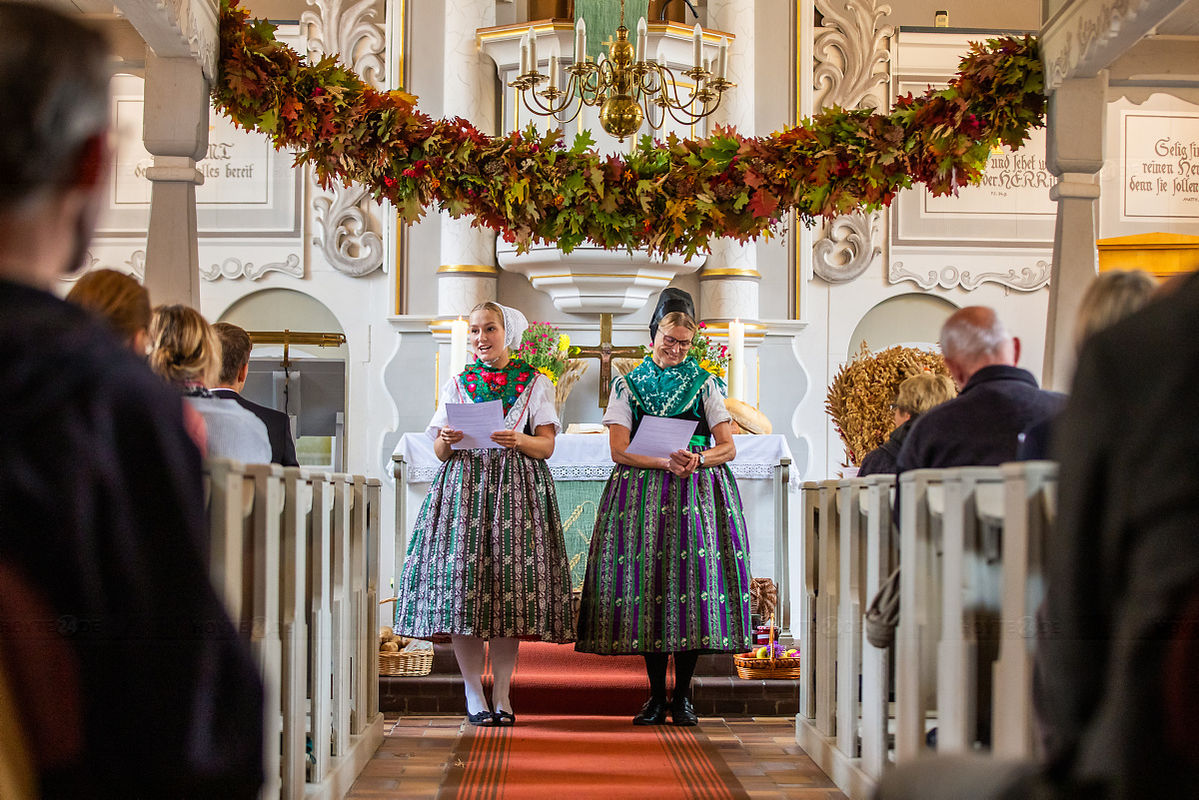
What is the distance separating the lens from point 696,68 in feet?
17.5

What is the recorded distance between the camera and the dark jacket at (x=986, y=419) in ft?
8.18

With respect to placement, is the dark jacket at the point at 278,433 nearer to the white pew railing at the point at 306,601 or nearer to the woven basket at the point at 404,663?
the white pew railing at the point at 306,601

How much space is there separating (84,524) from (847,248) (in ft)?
26.0

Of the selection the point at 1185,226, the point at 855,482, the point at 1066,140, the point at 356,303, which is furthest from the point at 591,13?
the point at 1185,226

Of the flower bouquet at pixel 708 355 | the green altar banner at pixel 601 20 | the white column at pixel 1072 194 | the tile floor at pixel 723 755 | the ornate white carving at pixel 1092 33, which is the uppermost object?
the green altar banner at pixel 601 20

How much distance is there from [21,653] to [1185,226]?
29.8 ft

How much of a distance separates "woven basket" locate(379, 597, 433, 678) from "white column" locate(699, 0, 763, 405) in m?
3.44

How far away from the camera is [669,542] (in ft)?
14.1

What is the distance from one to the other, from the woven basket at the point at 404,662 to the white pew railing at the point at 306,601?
1.92ft

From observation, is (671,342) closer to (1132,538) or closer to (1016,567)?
(1016,567)

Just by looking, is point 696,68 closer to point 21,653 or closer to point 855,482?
point 855,482

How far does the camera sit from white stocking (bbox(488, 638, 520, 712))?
431 cm

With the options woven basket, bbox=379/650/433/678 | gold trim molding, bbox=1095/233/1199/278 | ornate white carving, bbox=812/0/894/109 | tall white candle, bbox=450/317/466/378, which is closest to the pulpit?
tall white candle, bbox=450/317/466/378

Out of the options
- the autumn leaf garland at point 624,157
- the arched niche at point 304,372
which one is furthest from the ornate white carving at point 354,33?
the autumn leaf garland at point 624,157
